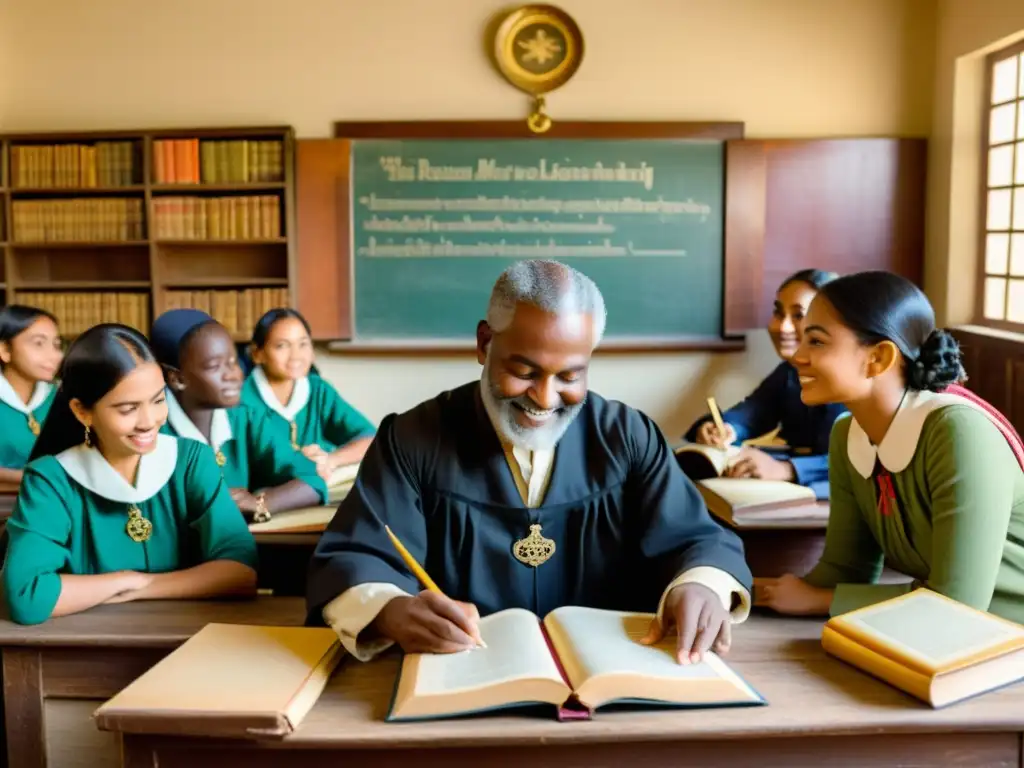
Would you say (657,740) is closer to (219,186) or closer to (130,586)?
(130,586)

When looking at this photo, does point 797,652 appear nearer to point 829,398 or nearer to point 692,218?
point 829,398

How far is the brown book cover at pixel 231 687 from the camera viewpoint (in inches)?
49.6

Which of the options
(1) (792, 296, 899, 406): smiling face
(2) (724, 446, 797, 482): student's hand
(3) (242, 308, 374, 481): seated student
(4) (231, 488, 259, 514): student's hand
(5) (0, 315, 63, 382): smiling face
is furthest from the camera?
(5) (0, 315, 63, 382): smiling face

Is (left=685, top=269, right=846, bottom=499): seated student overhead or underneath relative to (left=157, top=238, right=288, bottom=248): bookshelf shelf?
underneath

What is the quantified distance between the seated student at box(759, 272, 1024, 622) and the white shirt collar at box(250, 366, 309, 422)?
2338 millimetres

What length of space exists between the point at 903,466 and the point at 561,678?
851mm

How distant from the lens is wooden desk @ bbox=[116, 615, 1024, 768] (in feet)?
4.18

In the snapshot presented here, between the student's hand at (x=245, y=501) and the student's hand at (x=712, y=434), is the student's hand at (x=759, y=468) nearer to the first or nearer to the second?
the student's hand at (x=712, y=434)

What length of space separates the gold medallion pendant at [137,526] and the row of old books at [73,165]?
3.77 m

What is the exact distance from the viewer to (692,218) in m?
5.50

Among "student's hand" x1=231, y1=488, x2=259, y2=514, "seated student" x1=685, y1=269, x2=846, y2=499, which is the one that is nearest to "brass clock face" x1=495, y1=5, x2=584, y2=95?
"seated student" x1=685, y1=269, x2=846, y2=499

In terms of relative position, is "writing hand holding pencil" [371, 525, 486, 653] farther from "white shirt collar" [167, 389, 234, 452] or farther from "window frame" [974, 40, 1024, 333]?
"window frame" [974, 40, 1024, 333]

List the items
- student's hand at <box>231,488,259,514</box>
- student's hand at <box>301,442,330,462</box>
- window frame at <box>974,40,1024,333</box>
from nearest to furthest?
student's hand at <box>231,488,259,514</box>, student's hand at <box>301,442,330,462</box>, window frame at <box>974,40,1024,333</box>

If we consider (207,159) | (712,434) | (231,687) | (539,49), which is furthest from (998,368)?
(231,687)
